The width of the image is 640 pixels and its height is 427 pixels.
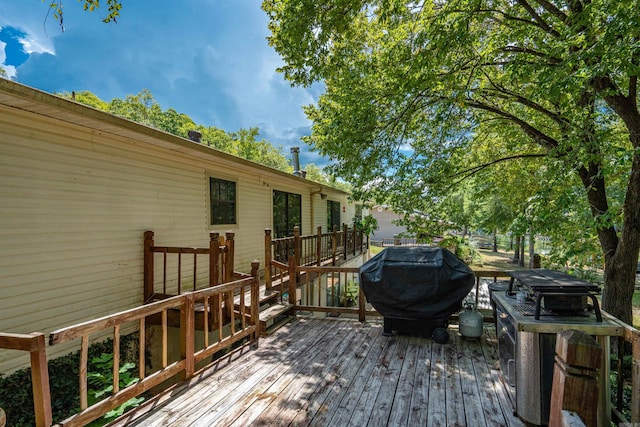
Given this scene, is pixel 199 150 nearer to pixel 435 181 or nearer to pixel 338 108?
pixel 338 108

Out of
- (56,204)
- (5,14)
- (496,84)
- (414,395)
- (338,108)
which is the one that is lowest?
(414,395)

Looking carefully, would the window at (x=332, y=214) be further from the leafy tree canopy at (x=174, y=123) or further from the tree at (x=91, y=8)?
the leafy tree canopy at (x=174, y=123)

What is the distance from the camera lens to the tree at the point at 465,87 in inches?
157

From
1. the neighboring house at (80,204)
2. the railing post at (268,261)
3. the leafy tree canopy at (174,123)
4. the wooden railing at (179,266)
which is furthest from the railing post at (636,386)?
the leafy tree canopy at (174,123)

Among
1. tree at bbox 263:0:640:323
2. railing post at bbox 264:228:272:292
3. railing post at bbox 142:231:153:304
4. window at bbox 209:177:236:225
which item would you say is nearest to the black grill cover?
tree at bbox 263:0:640:323

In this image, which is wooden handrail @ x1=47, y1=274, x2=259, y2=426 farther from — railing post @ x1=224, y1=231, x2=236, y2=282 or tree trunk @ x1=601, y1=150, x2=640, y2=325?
tree trunk @ x1=601, y1=150, x2=640, y2=325

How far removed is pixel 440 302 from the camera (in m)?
4.31

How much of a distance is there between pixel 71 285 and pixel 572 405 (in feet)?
17.2

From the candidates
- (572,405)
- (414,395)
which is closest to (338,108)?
(414,395)

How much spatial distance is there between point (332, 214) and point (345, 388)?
11.8 m

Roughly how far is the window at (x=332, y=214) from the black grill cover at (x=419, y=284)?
9693mm

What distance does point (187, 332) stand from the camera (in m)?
3.34

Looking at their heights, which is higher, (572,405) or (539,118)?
(539,118)

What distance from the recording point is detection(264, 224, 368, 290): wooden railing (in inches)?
259
